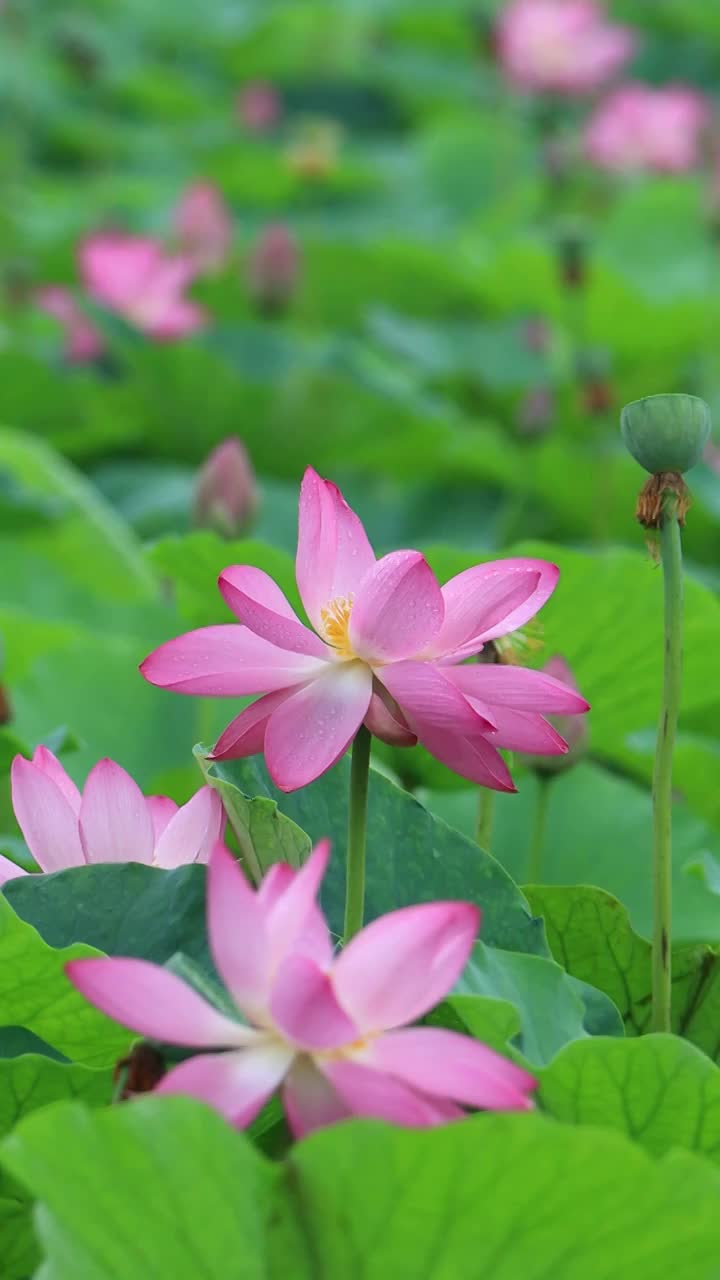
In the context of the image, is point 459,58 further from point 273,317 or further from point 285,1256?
point 285,1256

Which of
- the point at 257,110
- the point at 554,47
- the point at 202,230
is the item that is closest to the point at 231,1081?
the point at 202,230

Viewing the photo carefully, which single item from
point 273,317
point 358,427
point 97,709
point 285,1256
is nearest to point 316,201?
point 273,317

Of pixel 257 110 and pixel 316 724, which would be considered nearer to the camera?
pixel 316 724

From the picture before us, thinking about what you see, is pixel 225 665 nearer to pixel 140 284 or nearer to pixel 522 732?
pixel 522 732

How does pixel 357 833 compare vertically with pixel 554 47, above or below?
below

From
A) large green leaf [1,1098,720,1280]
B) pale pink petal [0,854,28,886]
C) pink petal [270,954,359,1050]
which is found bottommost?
large green leaf [1,1098,720,1280]

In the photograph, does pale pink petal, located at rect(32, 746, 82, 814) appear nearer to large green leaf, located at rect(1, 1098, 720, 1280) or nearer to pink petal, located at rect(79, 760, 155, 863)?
pink petal, located at rect(79, 760, 155, 863)

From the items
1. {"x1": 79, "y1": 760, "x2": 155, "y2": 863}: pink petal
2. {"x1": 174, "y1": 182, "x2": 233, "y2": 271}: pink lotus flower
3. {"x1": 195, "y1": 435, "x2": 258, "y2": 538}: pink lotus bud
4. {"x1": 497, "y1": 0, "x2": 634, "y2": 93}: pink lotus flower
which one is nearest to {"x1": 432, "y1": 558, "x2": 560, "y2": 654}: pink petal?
{"x1": 79, "y1": 760, "x2": 155, "y2": 863}: pink petal
